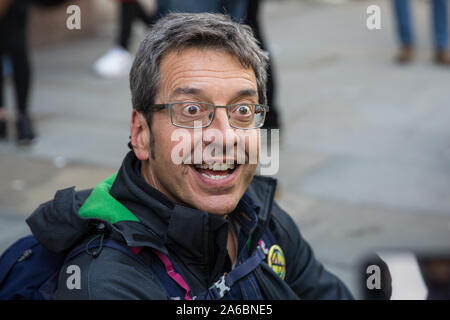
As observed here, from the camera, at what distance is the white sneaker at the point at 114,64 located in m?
7.82

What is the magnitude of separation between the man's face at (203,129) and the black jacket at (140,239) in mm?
66

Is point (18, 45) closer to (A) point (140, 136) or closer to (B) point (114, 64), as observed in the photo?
(B) point (114, 64)

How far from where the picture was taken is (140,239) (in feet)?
5.70

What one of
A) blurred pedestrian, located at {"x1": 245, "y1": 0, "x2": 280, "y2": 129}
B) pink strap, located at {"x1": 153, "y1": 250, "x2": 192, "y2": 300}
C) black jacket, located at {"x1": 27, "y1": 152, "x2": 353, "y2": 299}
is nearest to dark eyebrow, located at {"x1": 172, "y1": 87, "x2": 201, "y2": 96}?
black jacket, located at {"x1": 27, "y1": 152, "x2": 353, "y2": 299}

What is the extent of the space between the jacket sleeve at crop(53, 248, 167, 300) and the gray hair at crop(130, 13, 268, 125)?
0.45 m

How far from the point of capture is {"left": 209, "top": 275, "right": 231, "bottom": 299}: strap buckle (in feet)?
5.93

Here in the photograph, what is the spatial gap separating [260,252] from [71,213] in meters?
0.57

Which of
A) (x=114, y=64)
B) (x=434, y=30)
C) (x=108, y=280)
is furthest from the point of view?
(x=434, y=30)

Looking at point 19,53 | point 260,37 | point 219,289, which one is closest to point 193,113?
point 219,289

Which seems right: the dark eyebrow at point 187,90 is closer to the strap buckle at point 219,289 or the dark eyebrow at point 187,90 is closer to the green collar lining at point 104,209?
the green collar lining at point 104,209

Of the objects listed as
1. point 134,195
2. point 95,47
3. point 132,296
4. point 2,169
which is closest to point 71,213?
point 134,195

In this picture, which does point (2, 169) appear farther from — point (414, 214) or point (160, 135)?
point (160, 135)

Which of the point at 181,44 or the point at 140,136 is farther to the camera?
the point at 140,136

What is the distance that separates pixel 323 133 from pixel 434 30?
2962 millimetres
